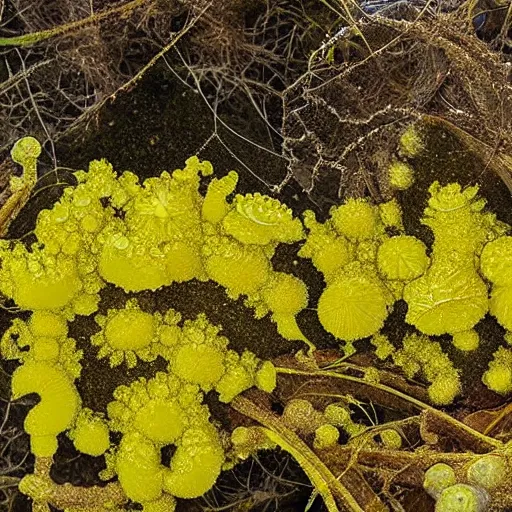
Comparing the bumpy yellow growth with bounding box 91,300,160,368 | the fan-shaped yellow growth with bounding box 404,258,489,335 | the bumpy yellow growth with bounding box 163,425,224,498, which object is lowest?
the bumpy yellow growth with bounding box 163,425,224,498

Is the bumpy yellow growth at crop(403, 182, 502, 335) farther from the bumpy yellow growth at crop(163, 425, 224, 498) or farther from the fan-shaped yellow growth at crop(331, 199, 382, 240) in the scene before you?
the bumpy yellow growth at crop(163, 425, 224, 498)

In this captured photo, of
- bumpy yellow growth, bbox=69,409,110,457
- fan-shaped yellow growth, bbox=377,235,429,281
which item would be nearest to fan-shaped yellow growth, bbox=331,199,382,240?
Answer: fan-shaped yellow growth, bbox=377,235,429,281

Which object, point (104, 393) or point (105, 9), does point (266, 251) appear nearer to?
point (104, 393)

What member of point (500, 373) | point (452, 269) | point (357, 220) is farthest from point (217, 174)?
point (500, 373)

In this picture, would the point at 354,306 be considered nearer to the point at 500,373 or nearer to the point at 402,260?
the point at 402,260

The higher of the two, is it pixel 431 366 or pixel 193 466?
pixel 431 366

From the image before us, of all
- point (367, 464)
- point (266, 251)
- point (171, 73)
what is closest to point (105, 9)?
point (171, 73)

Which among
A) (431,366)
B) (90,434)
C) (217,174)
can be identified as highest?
(217,174)
